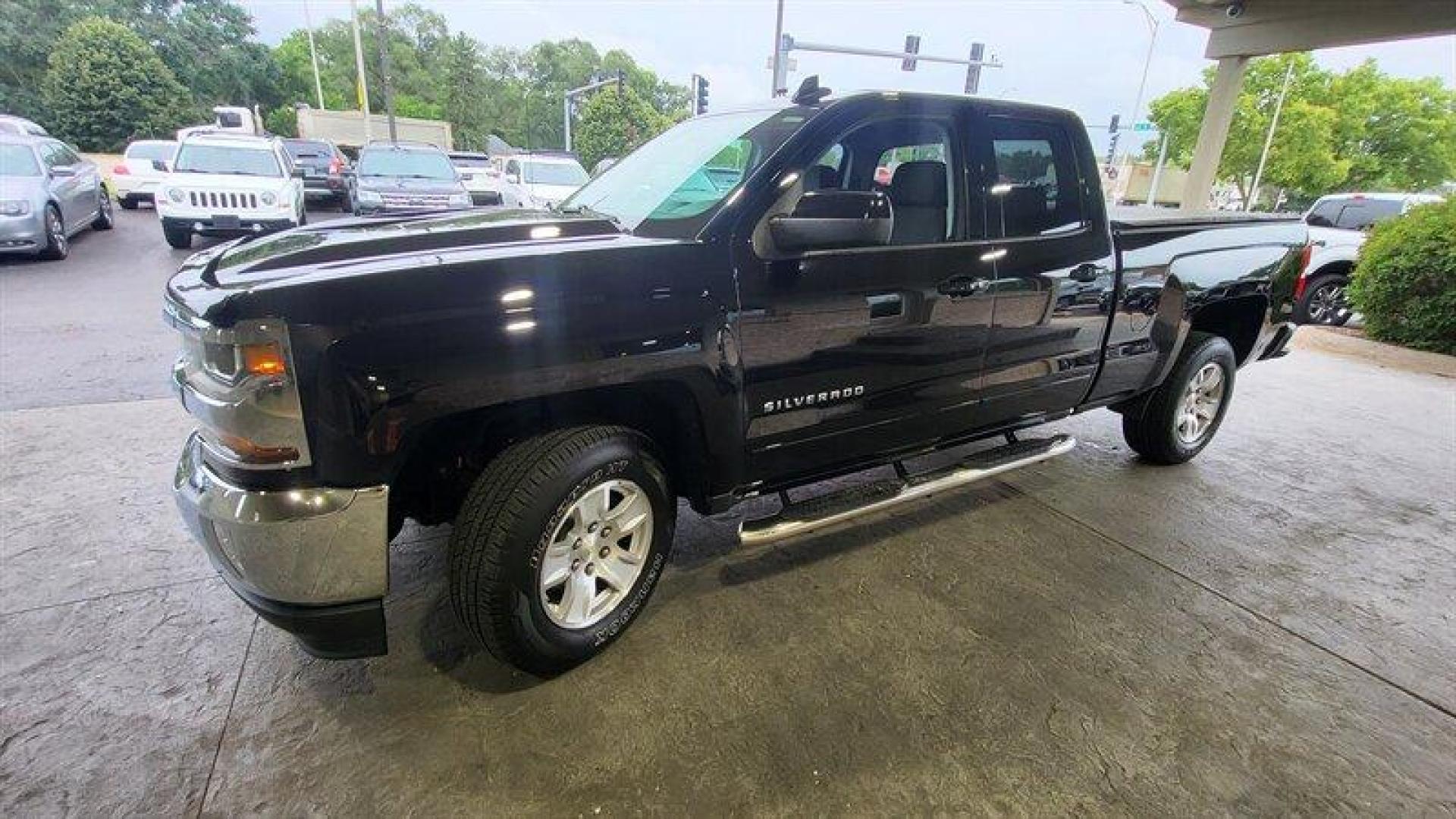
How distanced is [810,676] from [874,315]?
1300 millimetres

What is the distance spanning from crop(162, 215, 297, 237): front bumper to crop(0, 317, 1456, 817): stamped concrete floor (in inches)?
282

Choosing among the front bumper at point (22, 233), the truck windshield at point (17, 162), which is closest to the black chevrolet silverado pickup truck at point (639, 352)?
the front bumper at point (22, 233)

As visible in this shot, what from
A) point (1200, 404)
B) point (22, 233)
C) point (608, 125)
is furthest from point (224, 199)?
point (608, 125)

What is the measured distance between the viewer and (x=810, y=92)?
2.76m

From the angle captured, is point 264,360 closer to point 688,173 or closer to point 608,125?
point 688,173

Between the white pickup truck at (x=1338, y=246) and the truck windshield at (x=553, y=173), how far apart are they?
1211cm

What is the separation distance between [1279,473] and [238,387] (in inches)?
213

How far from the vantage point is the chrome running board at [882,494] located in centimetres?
258

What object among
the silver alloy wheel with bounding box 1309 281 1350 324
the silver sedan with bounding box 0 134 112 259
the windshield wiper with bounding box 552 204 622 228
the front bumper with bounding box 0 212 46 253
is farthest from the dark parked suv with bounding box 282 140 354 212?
the silver alloy wheel with bounding box 1309 281 1350 324

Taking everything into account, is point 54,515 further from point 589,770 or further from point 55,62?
point 55,62

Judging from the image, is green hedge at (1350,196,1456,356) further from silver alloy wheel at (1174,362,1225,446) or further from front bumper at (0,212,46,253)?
front bumper at (0,212,46,253)

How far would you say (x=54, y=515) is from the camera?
10.2 feet

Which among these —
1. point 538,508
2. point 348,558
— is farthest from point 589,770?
point 348,558

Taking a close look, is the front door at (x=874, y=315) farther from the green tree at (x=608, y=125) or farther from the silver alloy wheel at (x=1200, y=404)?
the green tree at (x=608, y=125)
